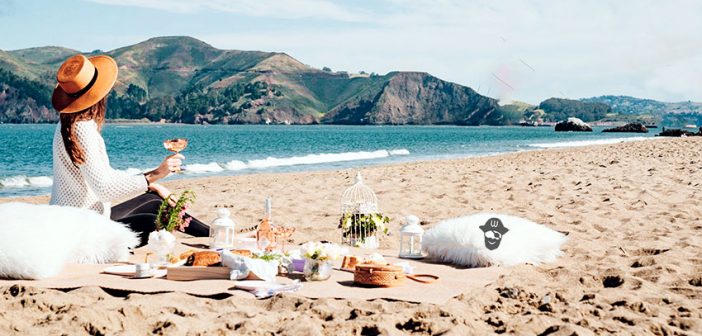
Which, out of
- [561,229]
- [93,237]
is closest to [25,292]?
[93,237]

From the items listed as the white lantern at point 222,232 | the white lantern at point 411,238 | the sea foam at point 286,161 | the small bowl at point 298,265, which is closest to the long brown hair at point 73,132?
the white lantern at point 222,232

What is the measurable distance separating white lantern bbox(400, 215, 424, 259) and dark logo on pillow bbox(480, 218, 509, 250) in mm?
604

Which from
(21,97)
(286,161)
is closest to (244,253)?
(286,161)

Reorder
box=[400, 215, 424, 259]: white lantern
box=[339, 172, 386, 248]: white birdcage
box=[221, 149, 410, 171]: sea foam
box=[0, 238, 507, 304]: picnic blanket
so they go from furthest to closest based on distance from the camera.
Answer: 1. box=[221, 149, 410, 171]: sea foam
2. box=[339, 172, 386, 248]: white birdcage
3. box=[400, 215, 424, 259]: white lantern
4. box=[0, 238, 507, 304]: picnic blanket

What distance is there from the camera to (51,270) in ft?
19.3

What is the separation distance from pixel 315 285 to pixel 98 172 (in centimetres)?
217

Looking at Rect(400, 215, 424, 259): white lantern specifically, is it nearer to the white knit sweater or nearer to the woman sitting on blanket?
Result: the woman sitting on blanket

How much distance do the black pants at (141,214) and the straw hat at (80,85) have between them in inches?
49.3

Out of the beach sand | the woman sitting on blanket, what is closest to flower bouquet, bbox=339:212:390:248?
the beach sand

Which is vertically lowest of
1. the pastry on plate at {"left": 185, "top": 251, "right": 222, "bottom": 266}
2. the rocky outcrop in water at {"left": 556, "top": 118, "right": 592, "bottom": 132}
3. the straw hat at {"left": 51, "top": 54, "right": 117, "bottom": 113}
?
the rocky outcrop in water at {"left": 556, "top": 118, "right": 592, "bottom": 132}

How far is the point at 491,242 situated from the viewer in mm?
6789

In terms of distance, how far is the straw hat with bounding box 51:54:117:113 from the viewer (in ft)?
21.3

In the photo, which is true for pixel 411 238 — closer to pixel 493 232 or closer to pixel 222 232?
pixel 493 232

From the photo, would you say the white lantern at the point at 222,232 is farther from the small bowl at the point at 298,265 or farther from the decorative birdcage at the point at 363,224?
the decorative birdcage at the point at 363,224
